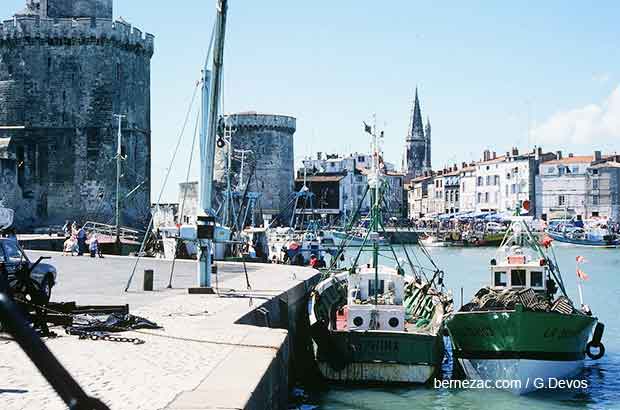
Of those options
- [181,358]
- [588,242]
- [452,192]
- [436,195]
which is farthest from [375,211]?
[436,195]

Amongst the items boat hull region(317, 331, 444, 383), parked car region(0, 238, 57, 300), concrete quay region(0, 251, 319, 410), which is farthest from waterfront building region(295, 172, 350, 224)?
parked car region(0, 238, 57, 300)

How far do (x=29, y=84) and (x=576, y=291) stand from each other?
3576 centimetres

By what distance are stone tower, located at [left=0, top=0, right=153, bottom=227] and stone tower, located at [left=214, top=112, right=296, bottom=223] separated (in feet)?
85.8

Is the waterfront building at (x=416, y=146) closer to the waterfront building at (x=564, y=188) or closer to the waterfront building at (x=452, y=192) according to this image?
the waterfront building at (x=452, y=192)

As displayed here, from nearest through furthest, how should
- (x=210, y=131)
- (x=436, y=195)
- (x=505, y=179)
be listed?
(x=210, y=131) < (x=505, y=179) < (x=436, y=195)

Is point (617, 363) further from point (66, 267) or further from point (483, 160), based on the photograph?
point (483, 160)

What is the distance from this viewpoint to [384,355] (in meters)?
15.6

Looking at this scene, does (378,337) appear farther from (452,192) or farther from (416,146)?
(416,146)

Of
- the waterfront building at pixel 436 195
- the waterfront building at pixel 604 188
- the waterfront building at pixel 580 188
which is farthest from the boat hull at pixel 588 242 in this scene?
the waterfront building at pixel 436 195

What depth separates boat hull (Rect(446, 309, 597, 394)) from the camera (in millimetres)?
15398

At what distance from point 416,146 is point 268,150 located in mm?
85609

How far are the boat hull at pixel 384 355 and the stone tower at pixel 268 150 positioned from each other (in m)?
66.4

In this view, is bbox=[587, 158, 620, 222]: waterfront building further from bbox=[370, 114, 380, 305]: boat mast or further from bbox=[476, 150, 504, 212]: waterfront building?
bbox=[370, 114, 380, 305]: boat mast

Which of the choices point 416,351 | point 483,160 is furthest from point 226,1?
point 483,160
